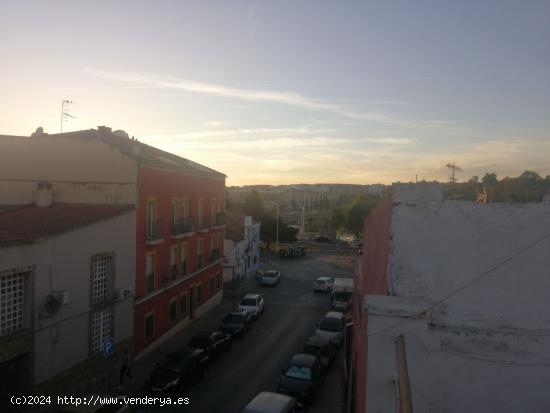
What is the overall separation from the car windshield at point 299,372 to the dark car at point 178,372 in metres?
3.67

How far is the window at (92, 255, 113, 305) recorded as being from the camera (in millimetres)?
17984

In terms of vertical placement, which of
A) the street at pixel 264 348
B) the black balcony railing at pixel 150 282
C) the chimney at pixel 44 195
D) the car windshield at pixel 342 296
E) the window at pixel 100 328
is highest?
the chimney at pixel 44 195

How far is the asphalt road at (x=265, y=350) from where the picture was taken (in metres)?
17.8

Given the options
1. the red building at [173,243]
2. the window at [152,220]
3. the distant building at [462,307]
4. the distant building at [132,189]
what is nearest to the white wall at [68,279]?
the distant building at [132,189]

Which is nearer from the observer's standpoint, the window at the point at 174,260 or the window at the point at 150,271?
the window at the point at 150,271

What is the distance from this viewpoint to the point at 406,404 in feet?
10.4

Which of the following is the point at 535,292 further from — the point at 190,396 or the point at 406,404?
the point at 190,396

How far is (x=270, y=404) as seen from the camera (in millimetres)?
14117

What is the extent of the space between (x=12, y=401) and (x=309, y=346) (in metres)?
11.8

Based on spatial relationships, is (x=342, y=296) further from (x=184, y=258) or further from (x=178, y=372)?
(x=178, y=372)

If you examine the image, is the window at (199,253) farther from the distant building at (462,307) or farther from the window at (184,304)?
the distant building at (462,307)

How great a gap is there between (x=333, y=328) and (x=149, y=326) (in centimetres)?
927

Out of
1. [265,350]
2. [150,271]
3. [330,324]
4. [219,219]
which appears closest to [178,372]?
[150,271]

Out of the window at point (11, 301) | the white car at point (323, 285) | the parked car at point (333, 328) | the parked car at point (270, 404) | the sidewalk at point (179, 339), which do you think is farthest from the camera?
the white car at point (323, 285)
